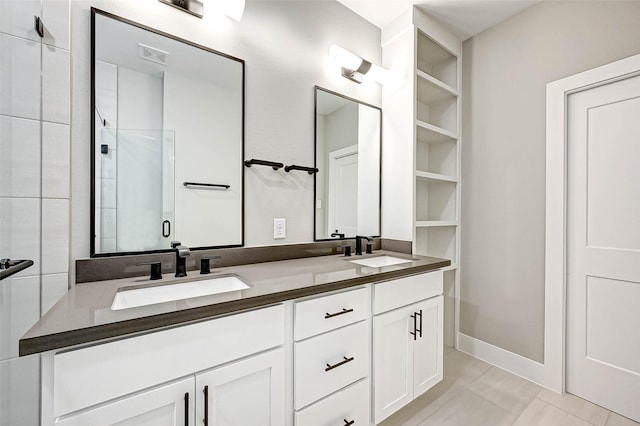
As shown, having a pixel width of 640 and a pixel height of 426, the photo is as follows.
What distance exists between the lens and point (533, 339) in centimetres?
197

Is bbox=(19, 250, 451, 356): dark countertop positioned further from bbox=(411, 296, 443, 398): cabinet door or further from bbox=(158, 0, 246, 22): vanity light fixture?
bbox=(158, 0, 246, 22): vanity light fixture

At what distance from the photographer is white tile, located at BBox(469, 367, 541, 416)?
5.65 ft

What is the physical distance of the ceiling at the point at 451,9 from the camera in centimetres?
196

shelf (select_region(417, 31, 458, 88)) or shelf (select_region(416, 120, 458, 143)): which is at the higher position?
shelf (select_region(417, 31, 458, 88))

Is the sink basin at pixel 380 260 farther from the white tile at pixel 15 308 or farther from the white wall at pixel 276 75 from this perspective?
the white tile at pixel 15 308

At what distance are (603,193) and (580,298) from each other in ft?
2.21

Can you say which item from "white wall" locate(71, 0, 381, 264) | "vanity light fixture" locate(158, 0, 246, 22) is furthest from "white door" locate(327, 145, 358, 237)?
"vanity light fixture" locate(158, 0, 246, 22)

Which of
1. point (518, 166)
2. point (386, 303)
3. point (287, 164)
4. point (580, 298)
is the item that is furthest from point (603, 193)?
point (287, 164)

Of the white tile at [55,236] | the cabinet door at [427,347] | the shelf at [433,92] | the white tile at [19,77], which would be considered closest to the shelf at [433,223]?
the cabinet door at [427,347]

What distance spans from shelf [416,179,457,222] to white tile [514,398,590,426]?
4.41 ft

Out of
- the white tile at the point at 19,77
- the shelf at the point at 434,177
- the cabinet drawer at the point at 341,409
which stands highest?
the white tile at the point at 19,77

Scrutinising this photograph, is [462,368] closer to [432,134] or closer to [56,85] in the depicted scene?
[432,134]

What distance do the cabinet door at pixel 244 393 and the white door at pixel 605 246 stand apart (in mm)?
1972

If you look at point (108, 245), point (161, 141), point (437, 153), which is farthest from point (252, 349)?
point (437, 153)
